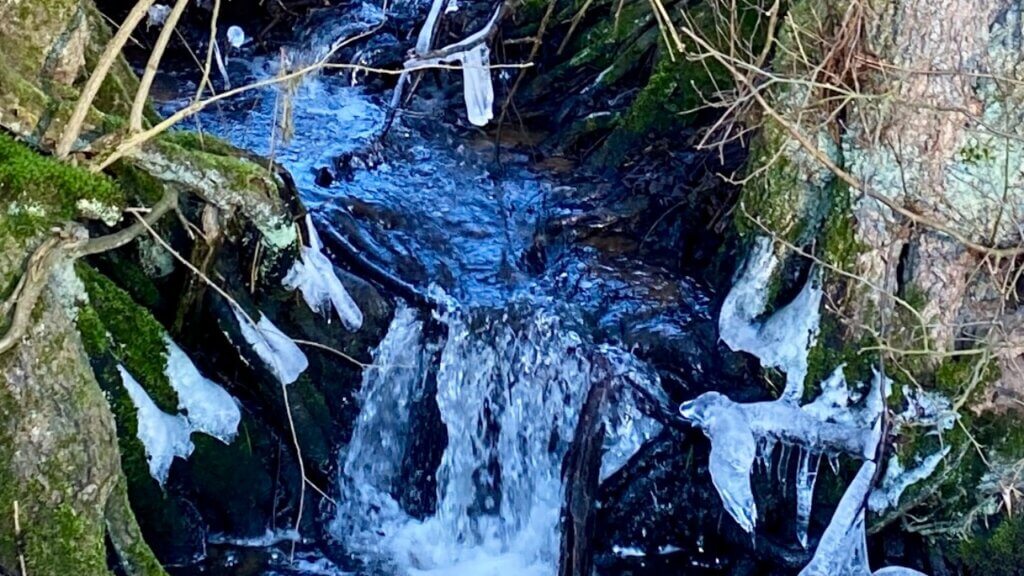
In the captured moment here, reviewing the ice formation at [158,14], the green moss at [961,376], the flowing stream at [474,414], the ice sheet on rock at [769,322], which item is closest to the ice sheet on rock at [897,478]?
the green moss at [961,376]

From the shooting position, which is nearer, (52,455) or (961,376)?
(52,455)

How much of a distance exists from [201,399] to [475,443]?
56.0 inches

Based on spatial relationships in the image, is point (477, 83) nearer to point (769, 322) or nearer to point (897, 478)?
point (769, 322)

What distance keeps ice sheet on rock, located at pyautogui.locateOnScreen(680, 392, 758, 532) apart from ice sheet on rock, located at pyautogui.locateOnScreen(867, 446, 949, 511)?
0.51 metres

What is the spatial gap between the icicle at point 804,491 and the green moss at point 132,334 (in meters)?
2.69

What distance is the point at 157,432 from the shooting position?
4.84 meters

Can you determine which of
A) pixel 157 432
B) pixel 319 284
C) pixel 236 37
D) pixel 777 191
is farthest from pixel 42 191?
pixel 236 37

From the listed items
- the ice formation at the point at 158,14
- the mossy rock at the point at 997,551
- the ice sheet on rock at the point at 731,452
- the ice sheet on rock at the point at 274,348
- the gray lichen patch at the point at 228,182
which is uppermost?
the ice formation at the point at 158,14

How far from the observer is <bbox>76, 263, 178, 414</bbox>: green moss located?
15.4 ft

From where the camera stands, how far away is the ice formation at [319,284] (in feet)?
17.3

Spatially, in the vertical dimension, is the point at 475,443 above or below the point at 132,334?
below

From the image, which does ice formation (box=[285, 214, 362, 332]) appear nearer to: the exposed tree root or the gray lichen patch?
the gray lichen patch

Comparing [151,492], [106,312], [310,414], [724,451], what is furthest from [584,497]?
[106,312]

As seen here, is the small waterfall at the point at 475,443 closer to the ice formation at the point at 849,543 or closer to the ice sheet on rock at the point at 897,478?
the ice formation at the point at 849,543
